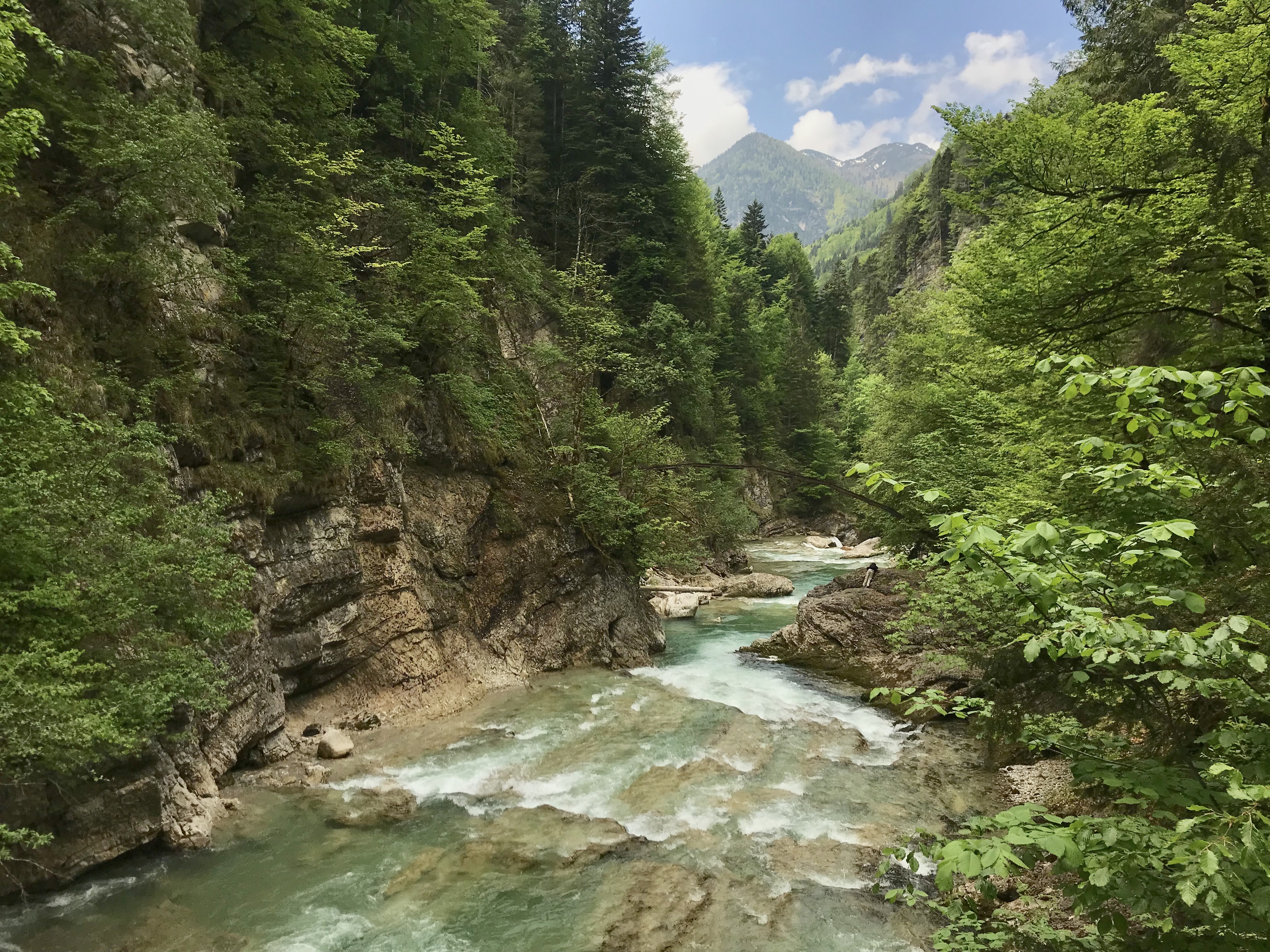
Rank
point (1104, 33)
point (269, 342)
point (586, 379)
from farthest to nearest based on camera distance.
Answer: point (586, 379) → point (1104, 33) → point (269, 342)

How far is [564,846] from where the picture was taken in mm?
8539

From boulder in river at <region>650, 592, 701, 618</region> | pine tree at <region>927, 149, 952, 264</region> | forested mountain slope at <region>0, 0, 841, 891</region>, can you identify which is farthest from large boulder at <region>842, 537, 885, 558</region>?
pine tree at <region>927, 149, 952, 264</region>

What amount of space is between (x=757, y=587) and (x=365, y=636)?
16.5 metres

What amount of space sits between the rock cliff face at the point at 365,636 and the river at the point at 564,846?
0.60 m

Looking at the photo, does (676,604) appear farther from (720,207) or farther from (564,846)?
(720,207)

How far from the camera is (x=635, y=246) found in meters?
28.7

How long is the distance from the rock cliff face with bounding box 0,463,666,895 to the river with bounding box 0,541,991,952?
60 cm

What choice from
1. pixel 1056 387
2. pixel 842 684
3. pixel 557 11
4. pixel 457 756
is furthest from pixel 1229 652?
pixel 557 11

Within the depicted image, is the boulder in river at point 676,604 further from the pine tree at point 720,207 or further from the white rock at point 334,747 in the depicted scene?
the pine tree at point 720,207

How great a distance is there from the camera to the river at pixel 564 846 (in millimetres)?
6863

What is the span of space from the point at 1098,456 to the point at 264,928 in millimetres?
11003

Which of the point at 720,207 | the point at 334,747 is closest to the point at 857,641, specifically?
the point at 334,747

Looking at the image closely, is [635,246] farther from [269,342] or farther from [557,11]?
[269,342]

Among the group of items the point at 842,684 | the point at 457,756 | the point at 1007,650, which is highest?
the point at 1007,650
